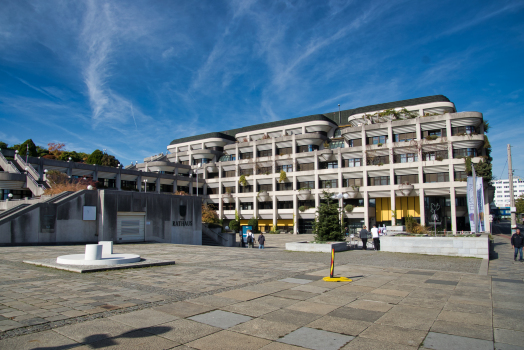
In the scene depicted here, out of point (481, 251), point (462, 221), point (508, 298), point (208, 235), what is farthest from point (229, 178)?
point (508, 298)

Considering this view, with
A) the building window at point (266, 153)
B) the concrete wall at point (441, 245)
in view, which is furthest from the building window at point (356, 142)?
the concrete wall at point (441, 245)

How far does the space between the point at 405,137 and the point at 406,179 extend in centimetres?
605

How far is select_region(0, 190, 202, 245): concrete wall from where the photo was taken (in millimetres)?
22344

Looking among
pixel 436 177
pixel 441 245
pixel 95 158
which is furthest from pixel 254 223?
pixel 441 245

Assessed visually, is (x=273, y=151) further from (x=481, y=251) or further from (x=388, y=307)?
(x=388, y=307)

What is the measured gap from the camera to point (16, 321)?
20.2 ft

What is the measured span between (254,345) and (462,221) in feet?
177

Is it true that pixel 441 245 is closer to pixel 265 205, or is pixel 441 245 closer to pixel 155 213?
pixel 155 213

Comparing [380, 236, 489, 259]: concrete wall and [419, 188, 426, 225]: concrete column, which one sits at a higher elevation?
[419, 188, 426, 225]: concrete column

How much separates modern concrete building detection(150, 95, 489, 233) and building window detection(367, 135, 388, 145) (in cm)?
14

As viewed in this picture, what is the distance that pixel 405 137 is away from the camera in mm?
51781

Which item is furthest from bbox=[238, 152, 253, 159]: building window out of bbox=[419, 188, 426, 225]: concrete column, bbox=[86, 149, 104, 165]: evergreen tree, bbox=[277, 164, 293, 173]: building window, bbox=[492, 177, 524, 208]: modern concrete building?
bbox=[492, 177, 524, 208]: modern concrete building

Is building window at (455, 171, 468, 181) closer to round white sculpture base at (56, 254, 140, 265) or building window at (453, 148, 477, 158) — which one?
building window at (453, 148, 477, 158)

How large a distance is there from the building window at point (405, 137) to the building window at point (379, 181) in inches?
228
